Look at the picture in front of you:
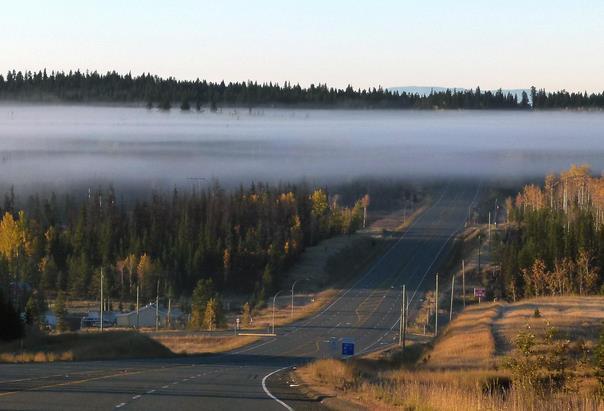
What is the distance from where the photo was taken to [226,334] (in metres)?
95.6

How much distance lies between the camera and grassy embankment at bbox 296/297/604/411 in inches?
807

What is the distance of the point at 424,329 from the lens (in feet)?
309

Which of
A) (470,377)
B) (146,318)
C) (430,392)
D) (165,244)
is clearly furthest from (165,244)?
(430,392)

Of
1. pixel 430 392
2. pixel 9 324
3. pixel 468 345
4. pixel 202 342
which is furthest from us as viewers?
pixel 202 342

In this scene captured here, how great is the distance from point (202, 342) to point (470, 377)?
56421 mm

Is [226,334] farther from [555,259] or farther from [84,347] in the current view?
[84,347]

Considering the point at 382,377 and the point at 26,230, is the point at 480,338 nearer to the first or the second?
the point at 382,377

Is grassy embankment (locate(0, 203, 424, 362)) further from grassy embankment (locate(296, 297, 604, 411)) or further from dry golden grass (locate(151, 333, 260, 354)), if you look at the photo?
grassy embankment (locate(296, 297, 604, 411))

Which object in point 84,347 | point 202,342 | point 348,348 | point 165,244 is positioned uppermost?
point 84,347

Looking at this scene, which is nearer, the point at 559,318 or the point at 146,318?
the point at 559,318

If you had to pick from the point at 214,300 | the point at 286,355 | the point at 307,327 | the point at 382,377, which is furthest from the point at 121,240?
the point at 382,377

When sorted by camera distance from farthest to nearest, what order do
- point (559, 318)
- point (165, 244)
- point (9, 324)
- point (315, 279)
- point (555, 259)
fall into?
point (165, 244), point (315, 279), point (555, 259), point (559, 318), point (9, 324)

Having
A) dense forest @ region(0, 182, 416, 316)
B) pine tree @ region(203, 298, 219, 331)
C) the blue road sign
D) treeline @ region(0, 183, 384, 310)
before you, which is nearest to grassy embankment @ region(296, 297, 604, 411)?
the blue road sign

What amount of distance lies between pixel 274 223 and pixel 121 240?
24.4 m
